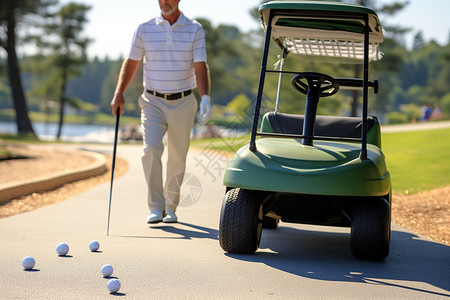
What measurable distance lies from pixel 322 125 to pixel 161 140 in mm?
1649

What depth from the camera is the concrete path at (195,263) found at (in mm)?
4211

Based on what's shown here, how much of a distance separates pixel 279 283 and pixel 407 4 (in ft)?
131

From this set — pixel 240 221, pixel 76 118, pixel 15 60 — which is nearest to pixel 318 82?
pixel 240 221

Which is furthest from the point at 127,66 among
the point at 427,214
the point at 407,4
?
the point at 407,4

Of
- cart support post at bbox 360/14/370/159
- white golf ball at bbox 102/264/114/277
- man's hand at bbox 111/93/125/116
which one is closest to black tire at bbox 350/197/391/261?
cart support post at bbox 360/14/370/159

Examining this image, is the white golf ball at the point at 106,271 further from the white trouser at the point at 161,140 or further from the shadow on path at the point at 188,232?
the white trouser at the point at 161,140

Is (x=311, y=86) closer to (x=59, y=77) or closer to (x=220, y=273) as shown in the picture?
(x=220, y=273)

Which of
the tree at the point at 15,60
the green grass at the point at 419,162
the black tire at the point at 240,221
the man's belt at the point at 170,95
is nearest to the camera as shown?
the black tire at the point at 240,221

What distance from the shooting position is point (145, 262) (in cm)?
501

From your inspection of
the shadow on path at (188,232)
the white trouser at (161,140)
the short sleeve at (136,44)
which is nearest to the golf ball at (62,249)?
the shadow on path at (188,232)

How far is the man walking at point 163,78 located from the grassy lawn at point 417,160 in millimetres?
5250

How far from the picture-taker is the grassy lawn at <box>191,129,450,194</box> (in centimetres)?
1196

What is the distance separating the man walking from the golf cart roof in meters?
0.88

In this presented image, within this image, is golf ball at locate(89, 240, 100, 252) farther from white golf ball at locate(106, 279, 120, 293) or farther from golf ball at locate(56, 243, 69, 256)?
white golf ball at locate(106, 279, 120, 293)
